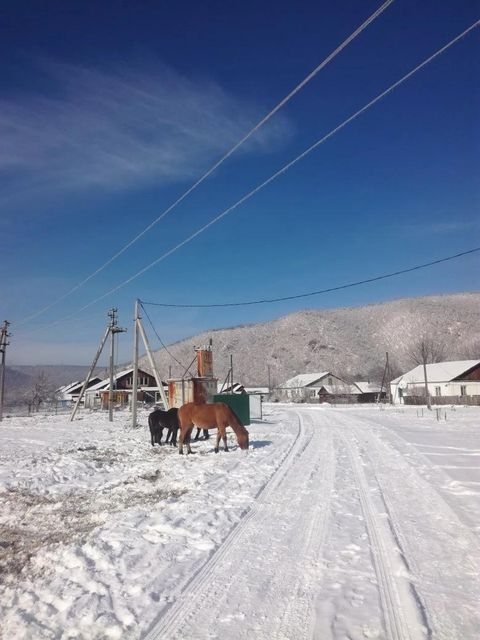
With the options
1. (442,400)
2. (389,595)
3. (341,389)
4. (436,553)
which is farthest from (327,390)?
(389,595)

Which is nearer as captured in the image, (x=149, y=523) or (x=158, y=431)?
(x=149, y=523)

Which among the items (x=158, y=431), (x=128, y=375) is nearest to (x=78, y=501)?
(x=158, y=431)

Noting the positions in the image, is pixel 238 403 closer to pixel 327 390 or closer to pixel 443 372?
pixel 443 372

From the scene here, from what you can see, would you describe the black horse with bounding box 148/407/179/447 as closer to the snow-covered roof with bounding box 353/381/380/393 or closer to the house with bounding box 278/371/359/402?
the house with bounding box 278/371/359/402

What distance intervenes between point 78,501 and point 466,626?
6578mm

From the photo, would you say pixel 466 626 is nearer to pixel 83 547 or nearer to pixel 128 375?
pixel 83 547

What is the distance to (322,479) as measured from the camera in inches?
384

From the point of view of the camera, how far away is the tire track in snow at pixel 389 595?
3590 mm

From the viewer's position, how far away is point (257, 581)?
179 inches

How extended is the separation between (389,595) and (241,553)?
5.77ft

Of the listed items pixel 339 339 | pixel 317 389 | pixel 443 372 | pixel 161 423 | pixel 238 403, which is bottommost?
pixel 161 423

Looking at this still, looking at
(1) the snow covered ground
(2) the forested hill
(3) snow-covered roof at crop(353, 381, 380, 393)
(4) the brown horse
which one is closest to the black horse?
(4) the brown horse

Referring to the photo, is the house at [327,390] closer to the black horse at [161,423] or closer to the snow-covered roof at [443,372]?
the snow-covered roof at [443,372]

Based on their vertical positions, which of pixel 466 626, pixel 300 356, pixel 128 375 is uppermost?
pixel 300 356
